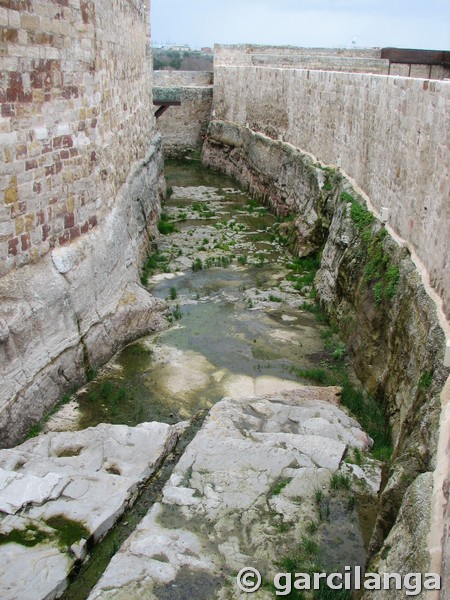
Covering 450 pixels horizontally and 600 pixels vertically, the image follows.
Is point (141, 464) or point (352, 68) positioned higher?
point (352, 68)

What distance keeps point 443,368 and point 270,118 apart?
40.5ft

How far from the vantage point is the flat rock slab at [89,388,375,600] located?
3643 millimetres

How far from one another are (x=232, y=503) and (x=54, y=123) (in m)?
3.95

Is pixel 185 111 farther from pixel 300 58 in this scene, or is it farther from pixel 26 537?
pixel 26 537

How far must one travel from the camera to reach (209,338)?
8.07m

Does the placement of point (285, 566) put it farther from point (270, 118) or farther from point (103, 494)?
point (270, 118)

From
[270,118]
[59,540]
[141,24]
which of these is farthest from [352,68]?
[59,540]

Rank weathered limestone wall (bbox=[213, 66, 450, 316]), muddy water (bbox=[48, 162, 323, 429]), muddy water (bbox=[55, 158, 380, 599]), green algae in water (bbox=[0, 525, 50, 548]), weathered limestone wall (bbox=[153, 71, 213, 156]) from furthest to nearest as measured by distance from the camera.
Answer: weathered limestone wall (bbox=[153, 71, 213, 156]), muddy water (bbox=[48, 162, 323, 429]), weathered limestone wall (bbox=[213, 66, 450, 316]), muddy water (bbox=[55, 158, 380, 599]), green algae in water (bbox=[0, 525, 50, 548])

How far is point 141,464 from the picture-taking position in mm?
4875

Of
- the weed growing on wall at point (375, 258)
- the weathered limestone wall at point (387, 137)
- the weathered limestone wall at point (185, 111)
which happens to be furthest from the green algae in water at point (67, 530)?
the weathered limestone wall at point (185, 111)

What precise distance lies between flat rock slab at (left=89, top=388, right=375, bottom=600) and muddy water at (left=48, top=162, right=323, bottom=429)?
4.04 feet

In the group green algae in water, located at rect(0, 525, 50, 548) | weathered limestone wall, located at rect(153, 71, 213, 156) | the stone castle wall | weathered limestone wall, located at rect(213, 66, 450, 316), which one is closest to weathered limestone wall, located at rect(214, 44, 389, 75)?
weathered limestone wall, located at rect(153, 71, 213, 156)

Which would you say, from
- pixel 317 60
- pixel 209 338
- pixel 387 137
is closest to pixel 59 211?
pixel 209 338

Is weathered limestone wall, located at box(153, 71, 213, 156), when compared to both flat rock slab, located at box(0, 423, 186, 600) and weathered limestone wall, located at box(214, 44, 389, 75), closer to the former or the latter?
weathered limestone wall, located at box(214, 44, 389, 75)
